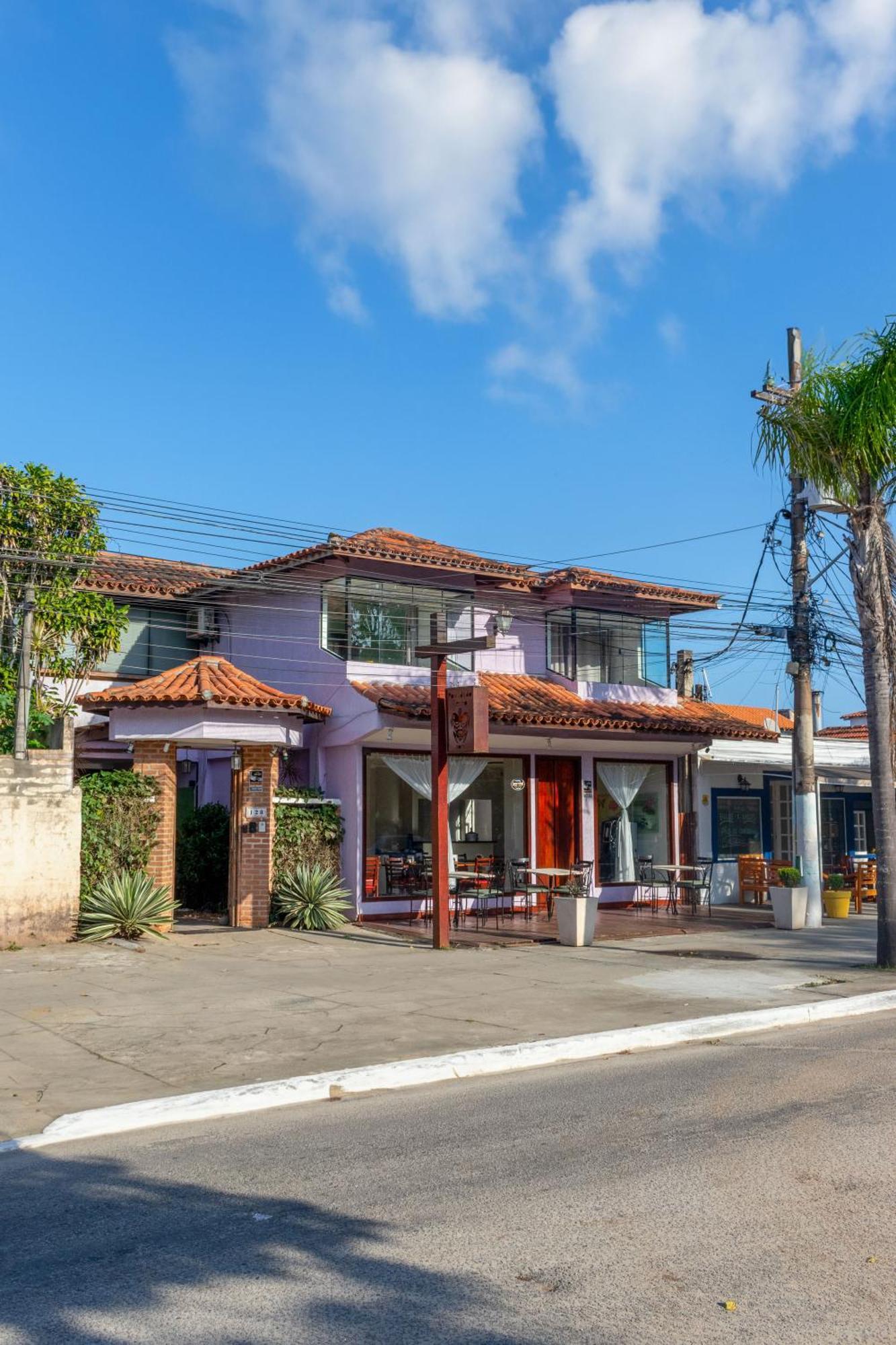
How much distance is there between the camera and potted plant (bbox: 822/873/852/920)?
22.1m

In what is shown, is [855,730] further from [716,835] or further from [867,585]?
[867,585]

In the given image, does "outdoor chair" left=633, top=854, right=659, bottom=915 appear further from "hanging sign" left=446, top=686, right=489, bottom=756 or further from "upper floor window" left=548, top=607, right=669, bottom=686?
"hanging sign" left=446, top=686, right=489, bottom=756

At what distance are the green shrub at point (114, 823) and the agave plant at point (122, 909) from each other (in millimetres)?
244

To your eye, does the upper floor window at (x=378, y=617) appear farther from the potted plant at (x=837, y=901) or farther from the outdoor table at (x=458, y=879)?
the potted plant at (x=837, y=901)

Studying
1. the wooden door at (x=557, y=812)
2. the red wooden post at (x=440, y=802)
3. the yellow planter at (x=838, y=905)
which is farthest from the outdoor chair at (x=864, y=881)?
the red wooden post at (x=440, y=802)

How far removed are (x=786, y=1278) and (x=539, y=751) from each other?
1855 cm

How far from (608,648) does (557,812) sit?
406 cm

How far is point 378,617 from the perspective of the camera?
874 inches

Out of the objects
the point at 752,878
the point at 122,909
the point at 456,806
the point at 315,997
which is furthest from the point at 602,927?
the point at 315,997

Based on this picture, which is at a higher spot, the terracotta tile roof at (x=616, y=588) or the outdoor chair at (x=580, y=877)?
the terracotta tile roof at (x=616, y=588)

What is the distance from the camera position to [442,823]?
16.8 meters

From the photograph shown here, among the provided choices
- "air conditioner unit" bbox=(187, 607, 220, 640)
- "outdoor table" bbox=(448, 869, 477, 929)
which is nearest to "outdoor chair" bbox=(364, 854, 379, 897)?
"outdoor table" bbox=(448, 869, 477, 929)

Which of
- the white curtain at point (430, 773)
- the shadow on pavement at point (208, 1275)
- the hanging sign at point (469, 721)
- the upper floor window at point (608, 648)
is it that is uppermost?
the upper floor window at point (608, 648)

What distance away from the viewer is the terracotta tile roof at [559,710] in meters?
20.5
